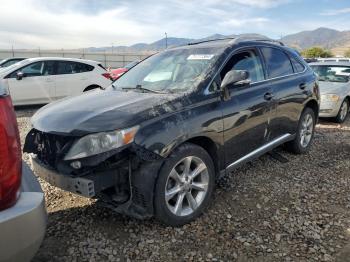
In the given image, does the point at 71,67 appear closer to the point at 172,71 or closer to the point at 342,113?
the point at 172,71

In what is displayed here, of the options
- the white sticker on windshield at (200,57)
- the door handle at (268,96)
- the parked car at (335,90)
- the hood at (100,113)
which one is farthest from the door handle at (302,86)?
the parked car at (335,90)

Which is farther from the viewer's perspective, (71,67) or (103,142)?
(71,67)

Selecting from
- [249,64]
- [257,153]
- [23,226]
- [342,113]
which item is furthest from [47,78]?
[23,226]

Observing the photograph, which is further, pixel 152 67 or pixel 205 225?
pixel 152 67

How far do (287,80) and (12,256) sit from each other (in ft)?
13.2

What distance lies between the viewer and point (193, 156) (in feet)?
10.6

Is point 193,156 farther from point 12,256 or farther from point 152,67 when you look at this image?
point 12,256

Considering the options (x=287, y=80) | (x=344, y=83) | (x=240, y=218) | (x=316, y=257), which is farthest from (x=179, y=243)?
(x=344, y=83)

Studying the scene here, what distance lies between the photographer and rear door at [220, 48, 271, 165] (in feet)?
11.9

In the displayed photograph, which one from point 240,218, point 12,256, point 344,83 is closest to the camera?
point 12,256

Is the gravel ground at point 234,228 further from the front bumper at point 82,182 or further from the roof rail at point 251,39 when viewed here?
the roof rail at point 251,39

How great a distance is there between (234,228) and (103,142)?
4.90 ft

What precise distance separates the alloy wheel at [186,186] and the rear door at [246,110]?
0.43 m

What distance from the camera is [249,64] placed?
415 centimetres
